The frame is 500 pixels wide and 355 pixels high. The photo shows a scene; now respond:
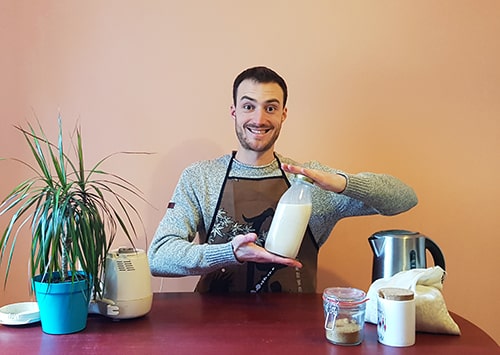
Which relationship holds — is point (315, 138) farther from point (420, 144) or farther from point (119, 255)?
point (119, 255)

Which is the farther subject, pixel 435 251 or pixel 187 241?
pixel 187 241

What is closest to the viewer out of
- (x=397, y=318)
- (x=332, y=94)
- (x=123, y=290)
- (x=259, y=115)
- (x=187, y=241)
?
(x=397, y=318)

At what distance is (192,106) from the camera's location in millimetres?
1898

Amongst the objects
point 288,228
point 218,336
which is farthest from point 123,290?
point 288,228

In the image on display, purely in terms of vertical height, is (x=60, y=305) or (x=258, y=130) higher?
(x=258, y=130)

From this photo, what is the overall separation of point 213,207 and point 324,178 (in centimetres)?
40

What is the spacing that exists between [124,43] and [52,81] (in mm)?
304

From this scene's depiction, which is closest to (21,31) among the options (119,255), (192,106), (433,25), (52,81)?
(52,81)

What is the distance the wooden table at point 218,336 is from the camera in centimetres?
102

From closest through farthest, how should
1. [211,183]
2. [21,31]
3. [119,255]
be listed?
[119,255]
[211,183]
[21,31]

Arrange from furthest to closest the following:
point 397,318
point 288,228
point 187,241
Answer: point 187,241, point 288,228, point 397,318

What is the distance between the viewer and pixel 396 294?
104 cm

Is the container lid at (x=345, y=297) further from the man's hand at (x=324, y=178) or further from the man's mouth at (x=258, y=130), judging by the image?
the man's mouth at (x=258, y=130)

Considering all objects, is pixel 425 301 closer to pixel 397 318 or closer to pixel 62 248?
pixel 397 318
